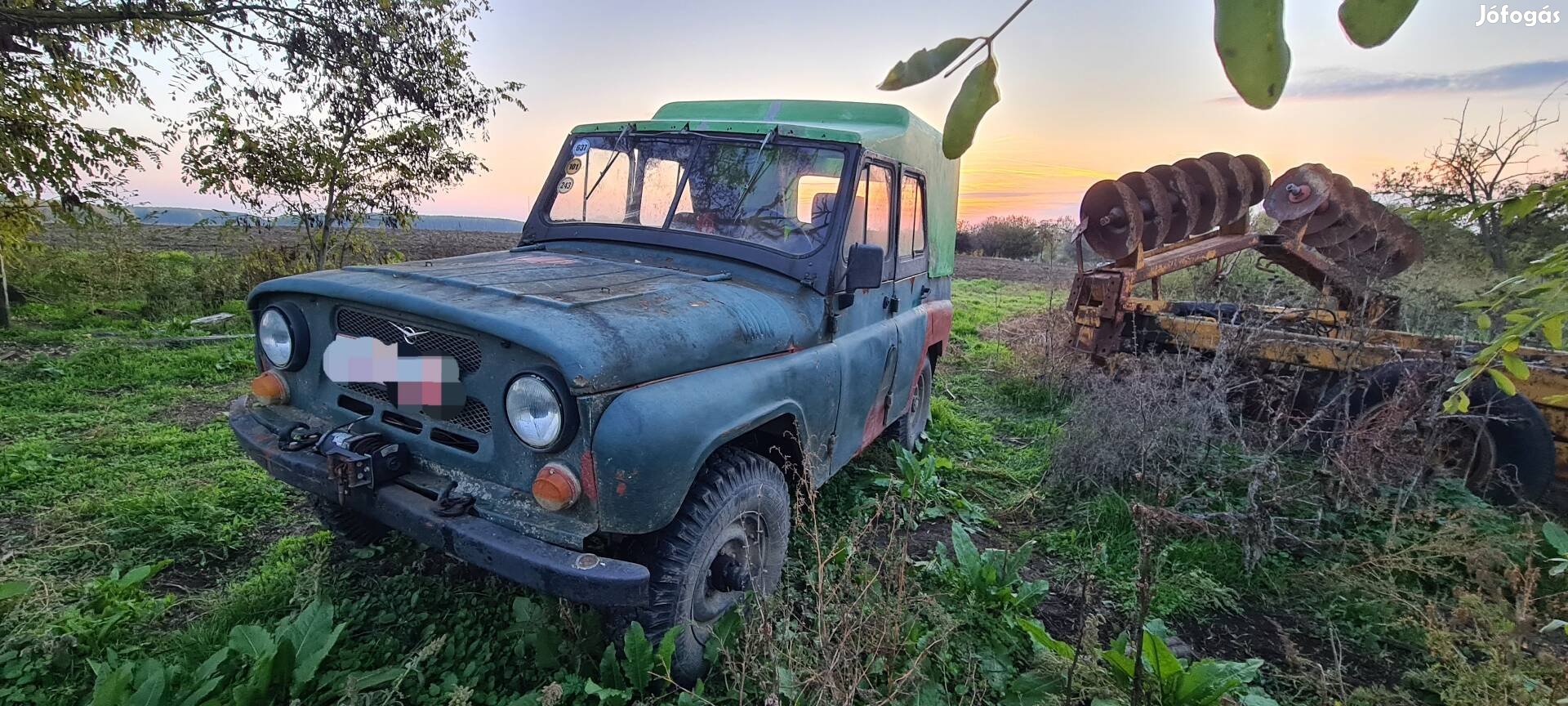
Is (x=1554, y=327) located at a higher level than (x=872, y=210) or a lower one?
lower

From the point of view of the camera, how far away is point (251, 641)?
2338 millimetres

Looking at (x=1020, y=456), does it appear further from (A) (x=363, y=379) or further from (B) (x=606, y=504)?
(A) (x=363, y=379)

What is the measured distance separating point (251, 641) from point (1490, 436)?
20.9ft

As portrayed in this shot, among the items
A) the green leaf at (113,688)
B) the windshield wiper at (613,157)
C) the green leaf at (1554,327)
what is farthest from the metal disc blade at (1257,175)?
the green leaf at (113,688)

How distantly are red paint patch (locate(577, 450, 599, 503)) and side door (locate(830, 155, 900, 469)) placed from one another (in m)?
1.46

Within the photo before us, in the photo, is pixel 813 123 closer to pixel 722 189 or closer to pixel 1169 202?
pixel 722 189

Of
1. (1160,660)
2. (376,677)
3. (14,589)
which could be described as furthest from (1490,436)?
(14,589)

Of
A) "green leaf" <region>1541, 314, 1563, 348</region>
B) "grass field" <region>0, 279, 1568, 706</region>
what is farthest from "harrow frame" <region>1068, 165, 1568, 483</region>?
"green leaf" <region>1541, 314, 1563, 348</region>

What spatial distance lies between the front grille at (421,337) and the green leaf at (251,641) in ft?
3.39

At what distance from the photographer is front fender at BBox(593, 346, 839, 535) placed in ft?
6.85

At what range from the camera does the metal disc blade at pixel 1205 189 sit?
594cm

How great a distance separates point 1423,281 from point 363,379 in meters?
9.20

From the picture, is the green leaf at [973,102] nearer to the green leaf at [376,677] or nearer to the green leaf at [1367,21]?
the green leaf at [1367,21]

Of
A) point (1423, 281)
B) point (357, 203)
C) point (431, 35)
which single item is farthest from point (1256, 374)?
point (357, 203)
